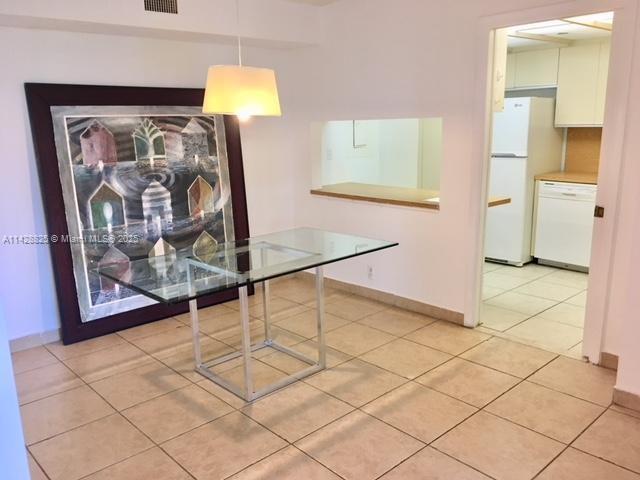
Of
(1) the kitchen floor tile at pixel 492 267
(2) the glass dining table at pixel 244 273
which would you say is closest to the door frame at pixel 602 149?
(2) the glass dining table at pixel 244 273

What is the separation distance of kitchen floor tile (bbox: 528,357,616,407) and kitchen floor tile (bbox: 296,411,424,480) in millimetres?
1057

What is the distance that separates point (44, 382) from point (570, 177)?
4948 millimetres

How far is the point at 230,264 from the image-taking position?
2.92 metres

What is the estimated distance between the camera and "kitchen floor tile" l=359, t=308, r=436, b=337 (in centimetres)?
383

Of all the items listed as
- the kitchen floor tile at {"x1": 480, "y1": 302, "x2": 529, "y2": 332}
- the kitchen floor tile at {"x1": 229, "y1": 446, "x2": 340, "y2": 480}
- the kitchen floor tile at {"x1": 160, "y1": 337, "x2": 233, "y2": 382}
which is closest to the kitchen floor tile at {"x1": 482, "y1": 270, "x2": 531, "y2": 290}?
the kitchen floor tile at {"x1": 480, "y1": 302, "x2": 529, "y2": 332}

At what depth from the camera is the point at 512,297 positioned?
446 cm

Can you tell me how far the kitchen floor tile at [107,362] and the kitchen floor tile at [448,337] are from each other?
192 centimetres

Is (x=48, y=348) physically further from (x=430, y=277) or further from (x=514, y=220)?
(x=514, y=220)

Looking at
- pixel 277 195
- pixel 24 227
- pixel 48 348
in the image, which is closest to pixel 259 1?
pixel 277 195

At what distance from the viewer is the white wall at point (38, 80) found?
3.37m

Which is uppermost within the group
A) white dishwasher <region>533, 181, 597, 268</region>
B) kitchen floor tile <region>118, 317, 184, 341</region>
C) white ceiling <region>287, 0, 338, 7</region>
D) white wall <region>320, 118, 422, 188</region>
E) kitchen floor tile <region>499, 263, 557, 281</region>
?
white ceiling <region>287, 0, 338, 7</region>

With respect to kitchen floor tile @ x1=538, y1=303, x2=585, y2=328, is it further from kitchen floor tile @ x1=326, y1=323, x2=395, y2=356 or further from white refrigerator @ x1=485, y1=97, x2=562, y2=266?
kitchen floor tile @ x1=326, y1=323, x2=395, y2=356

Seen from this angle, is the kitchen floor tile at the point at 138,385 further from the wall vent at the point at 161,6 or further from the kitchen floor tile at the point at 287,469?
the wall vent at the point at 161,6

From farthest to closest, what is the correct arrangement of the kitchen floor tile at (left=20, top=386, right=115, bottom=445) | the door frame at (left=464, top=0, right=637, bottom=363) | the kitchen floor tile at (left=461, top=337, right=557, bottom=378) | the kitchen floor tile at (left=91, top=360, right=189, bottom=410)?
the kitchen floor tile at (left=461, top=337, right=557, bottom=378)
the kitchen floor tile at (left=91, top=360, right=189, bottom=410)
the door frame at (left=464, top=0, right=637, bottom=363)
the kitchen floor tile at (left=20, top=386, right=115, bottom=445)
